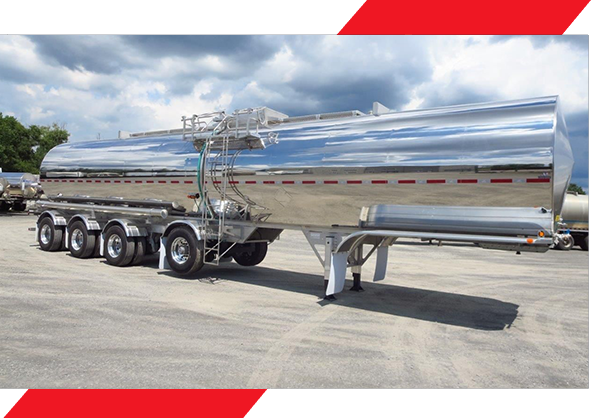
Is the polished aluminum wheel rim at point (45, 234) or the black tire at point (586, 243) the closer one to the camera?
the polished aluminum wheel rim at point (45, 234)

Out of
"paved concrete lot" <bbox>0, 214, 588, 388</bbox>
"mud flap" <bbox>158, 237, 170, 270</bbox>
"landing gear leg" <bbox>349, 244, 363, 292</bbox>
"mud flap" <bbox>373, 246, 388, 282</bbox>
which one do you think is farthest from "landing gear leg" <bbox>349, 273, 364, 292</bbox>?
"mud flap" <bbox>158, 237, 170, 270</bbox>

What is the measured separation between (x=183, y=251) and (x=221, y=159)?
2.29m

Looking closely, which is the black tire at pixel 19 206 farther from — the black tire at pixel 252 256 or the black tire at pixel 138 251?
the black tire at pixel 252 256

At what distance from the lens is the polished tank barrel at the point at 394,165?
669 centimetres

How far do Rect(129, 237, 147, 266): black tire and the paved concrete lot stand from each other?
0.95 feet

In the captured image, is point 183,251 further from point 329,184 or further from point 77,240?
point 77,240

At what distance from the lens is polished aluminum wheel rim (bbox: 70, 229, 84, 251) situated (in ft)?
42.5

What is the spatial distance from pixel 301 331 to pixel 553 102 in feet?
16.0

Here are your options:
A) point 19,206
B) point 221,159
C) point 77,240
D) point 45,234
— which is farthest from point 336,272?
point 19,206

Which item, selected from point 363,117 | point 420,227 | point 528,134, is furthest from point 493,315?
point 363,117

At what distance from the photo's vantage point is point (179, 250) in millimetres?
10586

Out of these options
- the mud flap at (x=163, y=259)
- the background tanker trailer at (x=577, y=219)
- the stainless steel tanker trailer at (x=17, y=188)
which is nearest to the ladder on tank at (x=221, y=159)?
the mud flap at (x=163, y=259)

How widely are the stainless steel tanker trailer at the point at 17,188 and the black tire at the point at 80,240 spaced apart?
17.3m

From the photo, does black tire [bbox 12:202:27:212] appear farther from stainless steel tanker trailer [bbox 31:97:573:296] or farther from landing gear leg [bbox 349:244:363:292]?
landing gear leg [bbox 349:244:363:292]
